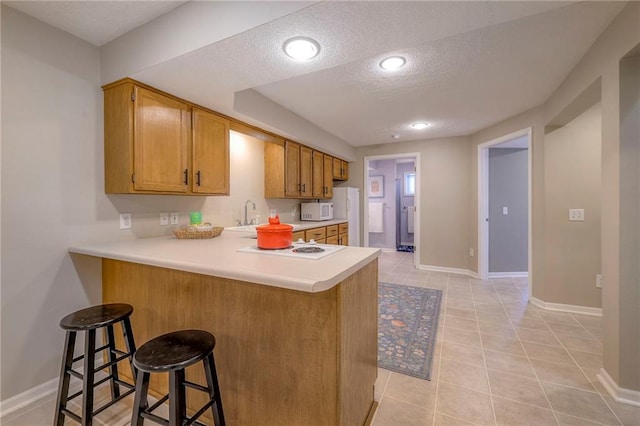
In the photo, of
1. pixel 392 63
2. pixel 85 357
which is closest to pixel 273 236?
pixel 85 357

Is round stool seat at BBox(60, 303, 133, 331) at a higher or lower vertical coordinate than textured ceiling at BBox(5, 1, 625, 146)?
lower

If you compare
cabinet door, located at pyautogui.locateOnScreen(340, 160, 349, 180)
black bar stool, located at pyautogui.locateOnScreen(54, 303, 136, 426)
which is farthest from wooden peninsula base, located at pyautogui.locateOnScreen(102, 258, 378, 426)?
cabinet door, located at pyautogui.locateOnScreen(340, 160, 349, 180)

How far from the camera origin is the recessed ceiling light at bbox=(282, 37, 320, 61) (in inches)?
57.1

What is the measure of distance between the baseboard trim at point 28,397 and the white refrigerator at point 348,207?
403cm

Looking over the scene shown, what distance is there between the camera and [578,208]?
9.32ft

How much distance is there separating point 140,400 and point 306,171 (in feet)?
10.8

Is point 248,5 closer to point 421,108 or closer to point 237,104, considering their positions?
point 237,104

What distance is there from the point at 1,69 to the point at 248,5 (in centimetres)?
146

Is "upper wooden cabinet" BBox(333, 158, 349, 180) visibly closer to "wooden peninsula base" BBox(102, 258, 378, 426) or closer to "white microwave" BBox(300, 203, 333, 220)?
"white microwave" BBox(300, 203, 333, 220)

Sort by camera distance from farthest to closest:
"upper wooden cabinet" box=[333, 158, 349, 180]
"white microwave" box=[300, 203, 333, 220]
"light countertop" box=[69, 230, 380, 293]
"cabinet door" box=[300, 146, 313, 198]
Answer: "upper wooden cabinet" box=[333, 158, 349, 180]
"white microwave" box=[300, 203, 333, 220]
"cabinet door" box=[300, 146, 313, 198]
"light countertop" box=[69, 230, 380, 293]

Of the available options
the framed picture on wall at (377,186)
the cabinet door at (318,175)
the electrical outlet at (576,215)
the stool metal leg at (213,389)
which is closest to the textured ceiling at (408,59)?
the cabinet door at (318,175)

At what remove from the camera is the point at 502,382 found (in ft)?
5.94

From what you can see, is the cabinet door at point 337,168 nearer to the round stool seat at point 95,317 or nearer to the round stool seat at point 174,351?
the round stool seat at point 95,317

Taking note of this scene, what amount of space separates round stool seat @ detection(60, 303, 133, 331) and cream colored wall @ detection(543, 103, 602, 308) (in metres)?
3.93
